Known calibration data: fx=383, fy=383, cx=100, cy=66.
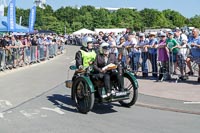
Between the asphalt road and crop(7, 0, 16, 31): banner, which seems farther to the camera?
crop(7, 0, 16, 31): banner

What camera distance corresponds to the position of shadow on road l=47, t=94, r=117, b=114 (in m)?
9.02

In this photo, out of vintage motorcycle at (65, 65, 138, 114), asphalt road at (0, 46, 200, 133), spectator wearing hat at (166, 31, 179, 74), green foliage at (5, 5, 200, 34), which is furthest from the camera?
green foliage at (5, 5, 200, 34)

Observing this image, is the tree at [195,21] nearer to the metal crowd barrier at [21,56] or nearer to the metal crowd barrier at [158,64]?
the metal crowd barrier at [21,56]

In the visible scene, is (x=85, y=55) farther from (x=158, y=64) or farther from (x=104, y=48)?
(x=158, y=64)

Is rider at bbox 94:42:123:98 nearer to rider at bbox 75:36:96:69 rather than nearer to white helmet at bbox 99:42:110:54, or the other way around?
white helmet at bbox 99:42:110:54

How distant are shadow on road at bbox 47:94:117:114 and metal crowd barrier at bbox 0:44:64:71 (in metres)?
7.79

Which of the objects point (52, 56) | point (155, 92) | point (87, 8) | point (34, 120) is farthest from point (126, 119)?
point (87, 8)

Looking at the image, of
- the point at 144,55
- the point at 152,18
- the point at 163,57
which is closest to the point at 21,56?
the point at 144,55

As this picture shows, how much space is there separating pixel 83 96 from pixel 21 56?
1241cm

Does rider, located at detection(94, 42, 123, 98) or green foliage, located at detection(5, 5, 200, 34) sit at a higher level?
green foliage, located at detection(5, 5, 200, 34)

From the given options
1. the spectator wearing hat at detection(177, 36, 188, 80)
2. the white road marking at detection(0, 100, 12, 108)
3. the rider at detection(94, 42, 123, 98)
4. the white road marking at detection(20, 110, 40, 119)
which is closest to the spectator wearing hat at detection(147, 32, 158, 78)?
the spectator wearing hat at detection(177, 36, 188, 80)

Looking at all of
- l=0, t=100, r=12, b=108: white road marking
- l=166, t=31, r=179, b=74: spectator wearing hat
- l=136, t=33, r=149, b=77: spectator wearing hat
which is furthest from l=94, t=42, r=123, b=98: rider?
l=136, t=33, r=149, b=77: spectator wearing hat

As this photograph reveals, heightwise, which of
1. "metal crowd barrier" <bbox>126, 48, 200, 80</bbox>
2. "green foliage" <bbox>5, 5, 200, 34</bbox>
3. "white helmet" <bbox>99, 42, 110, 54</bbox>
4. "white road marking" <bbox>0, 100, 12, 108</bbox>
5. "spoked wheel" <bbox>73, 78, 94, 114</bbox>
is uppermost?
"green foliage" <bbox>5, 5, 200, 34</bbox>

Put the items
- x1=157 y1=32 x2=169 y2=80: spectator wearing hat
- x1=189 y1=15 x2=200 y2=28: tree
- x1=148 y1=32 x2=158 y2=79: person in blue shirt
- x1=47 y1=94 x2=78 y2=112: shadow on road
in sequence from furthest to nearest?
1. x1=189 y1=15 x2=200 y2=28: tree
2. x1=148 y1=32 x2=158 y2=79: person in blue shirt
3. x1=157 y1=32 x2=169 y2=80: spectator wearing hat
4. x1=47 y1=94 x2=78 y2=112: shadow on road
